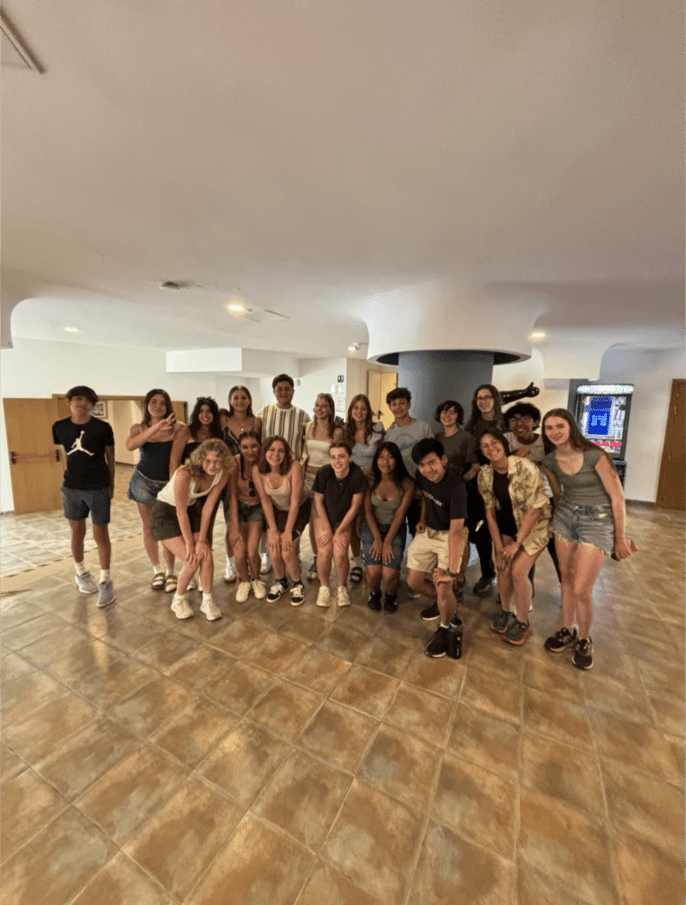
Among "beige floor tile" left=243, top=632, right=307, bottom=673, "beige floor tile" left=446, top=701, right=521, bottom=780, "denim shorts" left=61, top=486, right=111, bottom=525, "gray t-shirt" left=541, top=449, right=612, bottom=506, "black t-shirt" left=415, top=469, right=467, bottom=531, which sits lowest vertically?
"beige floor tile" left=446, top=701, right=521, bottom=780

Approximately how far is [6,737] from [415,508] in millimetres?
2653

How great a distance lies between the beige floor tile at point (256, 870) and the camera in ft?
3.79

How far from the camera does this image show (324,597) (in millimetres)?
2811

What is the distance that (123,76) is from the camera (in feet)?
3.56

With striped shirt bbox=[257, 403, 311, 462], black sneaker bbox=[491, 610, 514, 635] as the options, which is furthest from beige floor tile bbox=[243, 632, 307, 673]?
striped shirt bbox=[257, 403, 311, 462]

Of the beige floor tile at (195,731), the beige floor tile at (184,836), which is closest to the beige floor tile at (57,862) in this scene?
the beige floor tile at (184,836)

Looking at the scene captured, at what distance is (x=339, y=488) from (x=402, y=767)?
5.27ft

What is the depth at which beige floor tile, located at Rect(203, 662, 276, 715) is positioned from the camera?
1.89 meters

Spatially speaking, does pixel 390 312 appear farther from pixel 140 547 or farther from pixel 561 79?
pixel 140 547

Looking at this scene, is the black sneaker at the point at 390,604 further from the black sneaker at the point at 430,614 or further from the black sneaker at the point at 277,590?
Answer: the black sneaker at the point at 277,590

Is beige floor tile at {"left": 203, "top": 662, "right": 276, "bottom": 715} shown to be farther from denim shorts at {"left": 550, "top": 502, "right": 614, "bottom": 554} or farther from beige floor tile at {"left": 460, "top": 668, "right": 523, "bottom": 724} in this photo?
denim shorts at {"left": 550, "top": 502, "right": 614, "bottom": 554}

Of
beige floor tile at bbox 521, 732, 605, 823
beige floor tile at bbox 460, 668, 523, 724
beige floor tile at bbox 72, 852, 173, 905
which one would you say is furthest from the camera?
beige floor tile at bbox 460, 668, 523, 724

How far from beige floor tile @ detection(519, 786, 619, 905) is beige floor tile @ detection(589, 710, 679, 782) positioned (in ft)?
1.34

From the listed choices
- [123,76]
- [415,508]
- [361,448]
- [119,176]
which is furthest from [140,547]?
[123,76]
